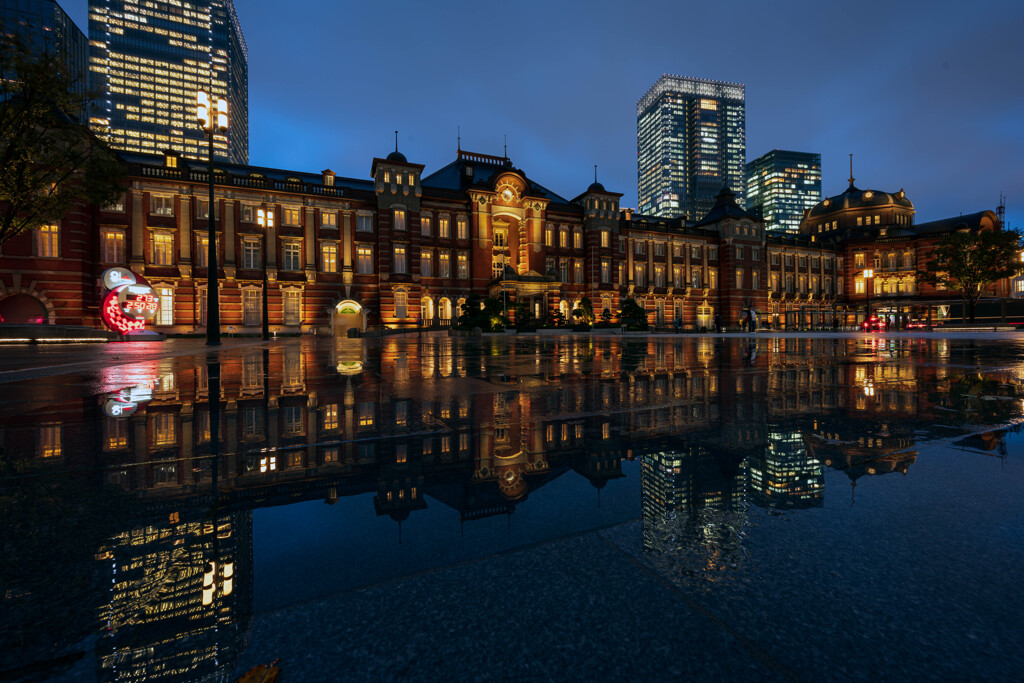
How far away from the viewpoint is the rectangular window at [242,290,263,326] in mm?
34531

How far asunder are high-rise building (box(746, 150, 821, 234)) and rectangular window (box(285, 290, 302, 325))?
172333 mm

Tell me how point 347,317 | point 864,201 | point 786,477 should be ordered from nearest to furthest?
point 786,477, point 347,317, point 864,201

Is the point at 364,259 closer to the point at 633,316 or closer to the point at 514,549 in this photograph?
the point at 633,316

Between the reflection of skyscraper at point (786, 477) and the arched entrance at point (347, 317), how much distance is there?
35975 mm

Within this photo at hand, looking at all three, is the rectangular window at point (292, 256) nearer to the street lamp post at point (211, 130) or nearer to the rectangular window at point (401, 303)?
the rectangular window at point (401, 303)

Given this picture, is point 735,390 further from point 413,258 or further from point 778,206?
point 778,206

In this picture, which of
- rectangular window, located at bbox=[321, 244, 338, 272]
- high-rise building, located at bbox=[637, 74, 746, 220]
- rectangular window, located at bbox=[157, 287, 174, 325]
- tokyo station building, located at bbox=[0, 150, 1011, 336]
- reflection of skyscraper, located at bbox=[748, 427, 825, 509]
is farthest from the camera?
high-rise building, located at bbox=[637, 74, 746, 220]

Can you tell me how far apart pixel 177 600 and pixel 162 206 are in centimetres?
4058

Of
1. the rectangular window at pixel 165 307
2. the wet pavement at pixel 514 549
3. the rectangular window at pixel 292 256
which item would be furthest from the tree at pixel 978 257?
the rectangular window at pixel 165 307

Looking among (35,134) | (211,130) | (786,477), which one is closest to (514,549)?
(786,477)

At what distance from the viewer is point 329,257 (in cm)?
3634

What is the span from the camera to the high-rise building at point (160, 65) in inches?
4026

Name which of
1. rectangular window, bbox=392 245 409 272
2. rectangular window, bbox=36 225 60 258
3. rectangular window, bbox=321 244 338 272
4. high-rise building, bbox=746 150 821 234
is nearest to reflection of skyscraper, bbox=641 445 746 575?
rectangular window, bbox=392 245 409 272

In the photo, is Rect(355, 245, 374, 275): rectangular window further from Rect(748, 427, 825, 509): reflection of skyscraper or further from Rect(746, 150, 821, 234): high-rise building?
Rect(746, 150, 821, 234): high-rise building
